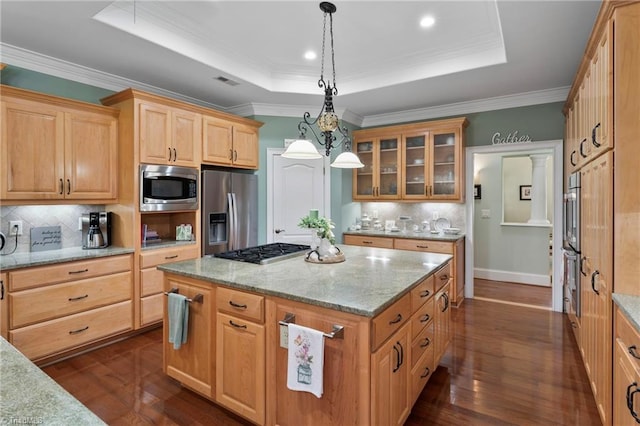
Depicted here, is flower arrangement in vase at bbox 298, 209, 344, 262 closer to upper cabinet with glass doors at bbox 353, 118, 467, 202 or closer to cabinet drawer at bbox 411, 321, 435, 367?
cabinet drawer at bbox 411, 321, 435, 367

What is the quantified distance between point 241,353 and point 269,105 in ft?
11.7

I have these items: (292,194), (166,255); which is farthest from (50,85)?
(292,194)

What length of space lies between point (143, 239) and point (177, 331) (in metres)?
1.84

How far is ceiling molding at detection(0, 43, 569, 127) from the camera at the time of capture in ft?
10.3

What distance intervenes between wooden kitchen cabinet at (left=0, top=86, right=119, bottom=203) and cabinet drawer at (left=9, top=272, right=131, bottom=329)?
2.65 ft

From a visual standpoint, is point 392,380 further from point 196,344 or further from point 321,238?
point 196,344

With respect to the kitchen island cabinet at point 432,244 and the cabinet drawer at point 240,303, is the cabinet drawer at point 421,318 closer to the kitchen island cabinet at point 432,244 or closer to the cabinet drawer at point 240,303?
the cabinet drawer at point 240,303

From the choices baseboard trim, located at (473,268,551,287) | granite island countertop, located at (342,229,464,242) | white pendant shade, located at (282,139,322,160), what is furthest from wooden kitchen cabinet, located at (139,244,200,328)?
baseboard trim, located at (473,268,551,287)

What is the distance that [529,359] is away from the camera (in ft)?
9.81

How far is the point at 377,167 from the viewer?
16.9 feet

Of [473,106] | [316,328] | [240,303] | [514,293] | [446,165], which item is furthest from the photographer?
[514,293]

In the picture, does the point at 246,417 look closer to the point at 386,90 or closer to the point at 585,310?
Answer: the point at 585,310

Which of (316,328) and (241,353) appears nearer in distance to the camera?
(316,328)

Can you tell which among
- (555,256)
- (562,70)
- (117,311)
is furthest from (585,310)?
(117,311)
